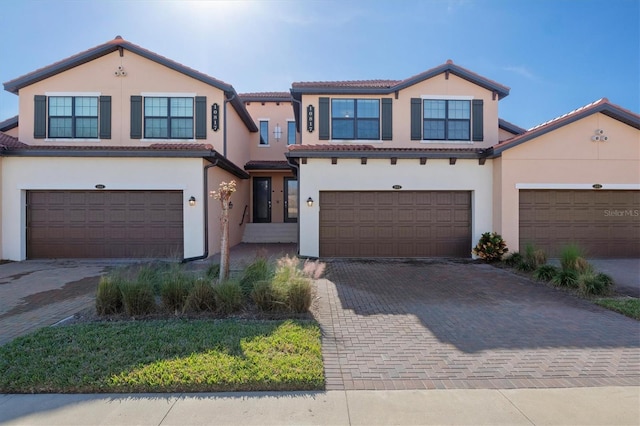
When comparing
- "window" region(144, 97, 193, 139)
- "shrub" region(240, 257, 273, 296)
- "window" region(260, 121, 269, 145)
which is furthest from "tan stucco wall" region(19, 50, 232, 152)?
"shrub" region(240, 257, 273, 296)

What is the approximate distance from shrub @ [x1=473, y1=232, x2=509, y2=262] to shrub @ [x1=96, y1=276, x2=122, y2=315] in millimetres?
10653

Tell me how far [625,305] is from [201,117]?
45.3 ft

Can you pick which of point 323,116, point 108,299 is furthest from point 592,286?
point 323,116

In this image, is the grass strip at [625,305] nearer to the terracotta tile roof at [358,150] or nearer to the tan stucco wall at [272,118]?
the terracotta tile roof at [358,150]

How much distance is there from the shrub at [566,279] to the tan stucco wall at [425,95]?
673 cm

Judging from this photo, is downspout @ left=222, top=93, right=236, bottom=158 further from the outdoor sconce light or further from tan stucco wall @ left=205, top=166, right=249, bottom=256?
the outdoor sconce light

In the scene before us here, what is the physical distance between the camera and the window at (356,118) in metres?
13.3

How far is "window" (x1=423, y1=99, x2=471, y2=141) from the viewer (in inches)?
532

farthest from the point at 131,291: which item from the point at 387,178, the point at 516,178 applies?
the point at 516,178

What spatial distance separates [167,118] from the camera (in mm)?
13242

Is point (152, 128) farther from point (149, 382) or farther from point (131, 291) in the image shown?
point (149, 382)

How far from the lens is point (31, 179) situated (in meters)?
11.4

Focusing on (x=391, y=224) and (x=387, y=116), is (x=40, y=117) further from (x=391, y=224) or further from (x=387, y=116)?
(x=391, y=224)

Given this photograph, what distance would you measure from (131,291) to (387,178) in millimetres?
8822
